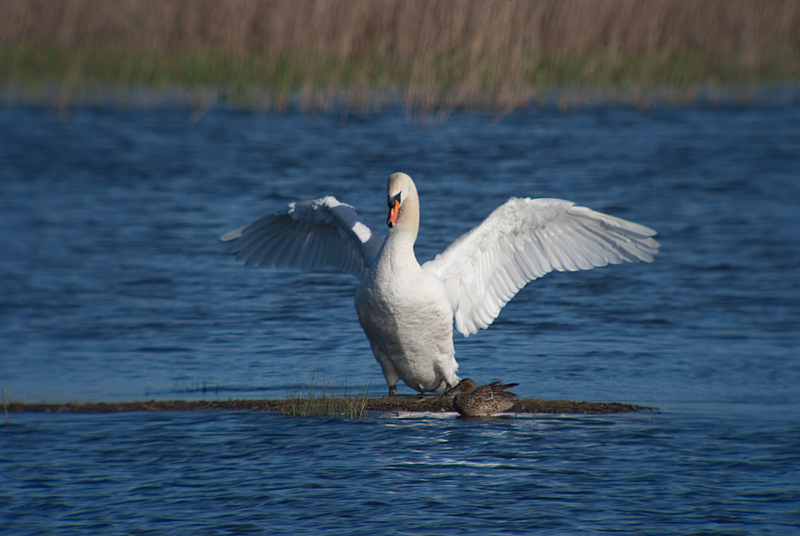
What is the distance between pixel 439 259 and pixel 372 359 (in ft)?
4.65

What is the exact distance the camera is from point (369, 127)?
17.7 meters

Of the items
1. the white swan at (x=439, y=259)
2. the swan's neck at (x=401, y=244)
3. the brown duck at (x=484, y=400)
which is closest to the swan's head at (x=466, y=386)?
the brown duck at (x=484, y=400)

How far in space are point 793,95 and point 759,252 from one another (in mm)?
10807

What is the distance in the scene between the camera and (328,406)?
6336 millimetres

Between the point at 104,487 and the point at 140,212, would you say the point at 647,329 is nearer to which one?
the point at 104,487

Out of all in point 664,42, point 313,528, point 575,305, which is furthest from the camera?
point 664,42

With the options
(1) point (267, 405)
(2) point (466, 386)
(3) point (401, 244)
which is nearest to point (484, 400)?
(2) point (466, 386)

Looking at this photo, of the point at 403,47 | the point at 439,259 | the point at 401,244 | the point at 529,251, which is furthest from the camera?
the point at 403,47

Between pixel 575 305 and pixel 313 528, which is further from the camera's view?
pixel 575 305

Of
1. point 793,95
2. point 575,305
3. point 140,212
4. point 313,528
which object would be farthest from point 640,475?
point 793,95

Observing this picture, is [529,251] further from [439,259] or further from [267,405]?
Result: [267,405]

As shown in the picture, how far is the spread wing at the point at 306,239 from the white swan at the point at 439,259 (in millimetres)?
11

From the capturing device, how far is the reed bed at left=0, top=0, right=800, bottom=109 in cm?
1642

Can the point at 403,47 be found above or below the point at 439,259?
above
